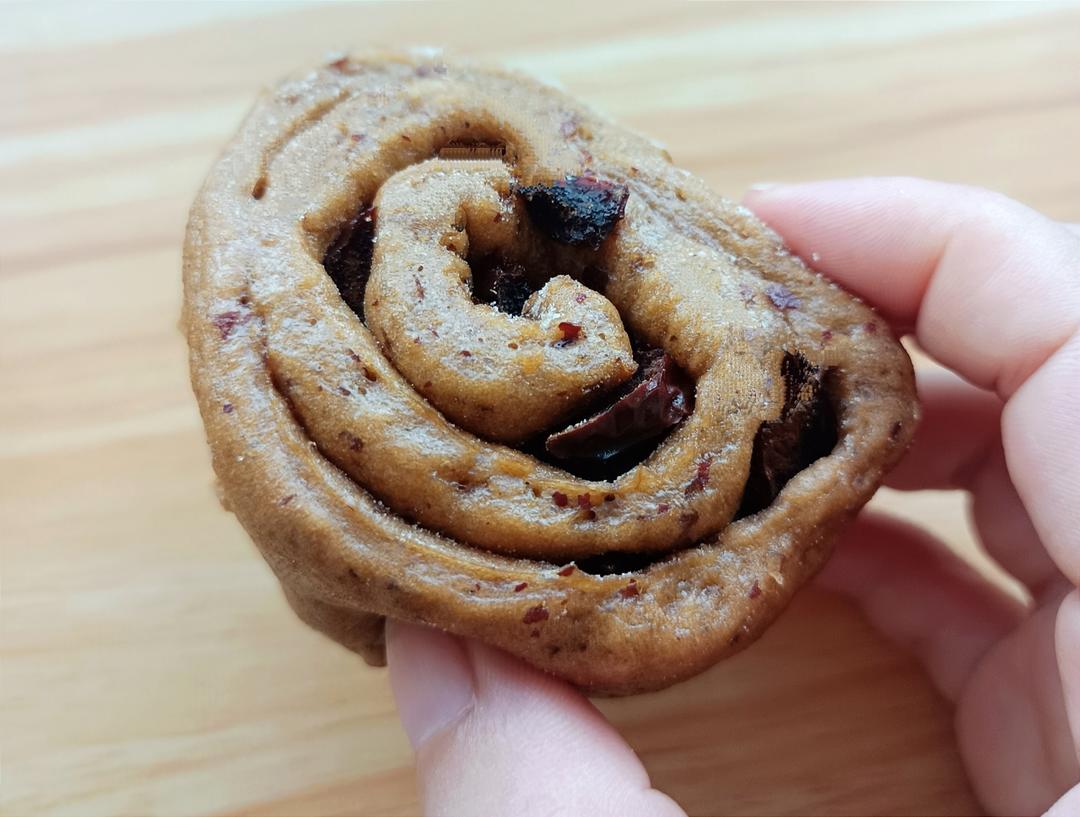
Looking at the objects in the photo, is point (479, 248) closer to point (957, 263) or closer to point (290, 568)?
point (290, 568)

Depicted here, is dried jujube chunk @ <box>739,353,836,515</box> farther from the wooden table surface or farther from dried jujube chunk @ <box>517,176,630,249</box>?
the wooden table surface

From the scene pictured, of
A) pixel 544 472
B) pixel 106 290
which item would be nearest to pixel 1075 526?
pixel 544 472

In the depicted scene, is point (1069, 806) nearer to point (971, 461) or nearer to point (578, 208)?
point (971, 461)

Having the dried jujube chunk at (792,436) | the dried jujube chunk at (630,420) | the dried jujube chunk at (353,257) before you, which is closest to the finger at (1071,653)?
the dried jujube chunk at (792,436)

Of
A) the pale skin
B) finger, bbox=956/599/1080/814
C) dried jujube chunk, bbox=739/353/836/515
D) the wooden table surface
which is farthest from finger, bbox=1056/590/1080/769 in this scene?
the wooden table surface

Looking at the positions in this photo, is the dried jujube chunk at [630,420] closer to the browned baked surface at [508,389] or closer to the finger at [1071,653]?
the browned baked surface at [508,389]

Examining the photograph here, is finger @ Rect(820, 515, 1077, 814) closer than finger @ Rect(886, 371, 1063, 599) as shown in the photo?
Yes
